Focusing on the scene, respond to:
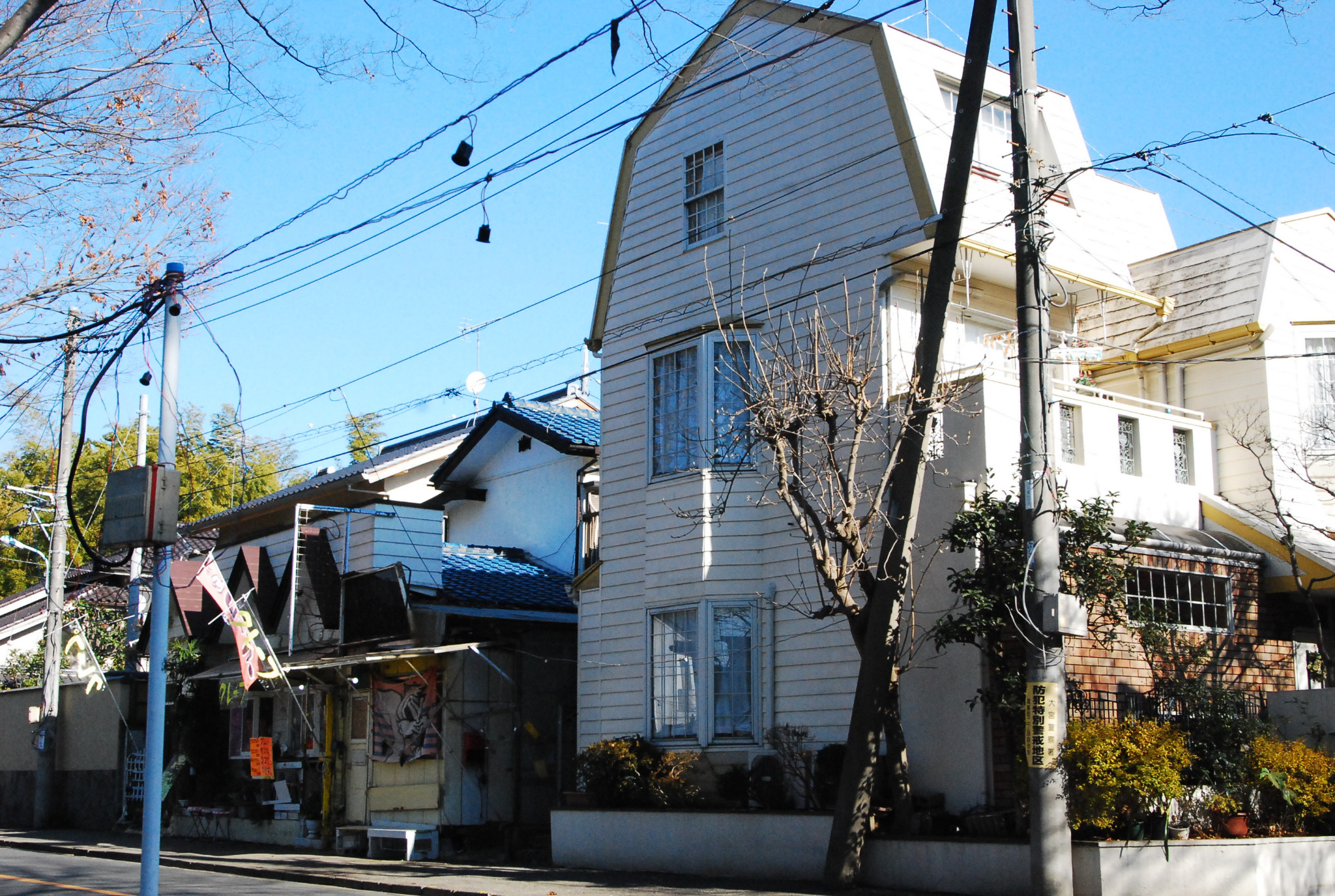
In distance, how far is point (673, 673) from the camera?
1753 cm

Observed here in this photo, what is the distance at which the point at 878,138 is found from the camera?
16.9 metres

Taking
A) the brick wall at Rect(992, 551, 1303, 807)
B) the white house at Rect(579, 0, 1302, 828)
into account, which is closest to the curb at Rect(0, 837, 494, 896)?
the white house at Rect(579, 0, 1302, 828)

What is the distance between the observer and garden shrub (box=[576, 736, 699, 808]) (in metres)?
16.4

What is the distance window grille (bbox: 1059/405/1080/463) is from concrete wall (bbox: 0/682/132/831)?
65.2 ft

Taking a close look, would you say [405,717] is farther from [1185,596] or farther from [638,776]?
[1185,596]

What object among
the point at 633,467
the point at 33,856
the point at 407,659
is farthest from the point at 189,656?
the point at 633,467

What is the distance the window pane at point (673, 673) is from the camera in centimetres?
1728

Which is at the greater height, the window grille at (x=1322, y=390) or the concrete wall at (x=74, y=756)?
the window grille at (x=1322, y=390)

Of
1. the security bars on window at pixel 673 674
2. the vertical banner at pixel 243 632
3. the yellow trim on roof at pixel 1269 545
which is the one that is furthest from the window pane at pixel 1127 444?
the vertical banner at pixel 243 632

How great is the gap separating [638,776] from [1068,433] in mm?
7060

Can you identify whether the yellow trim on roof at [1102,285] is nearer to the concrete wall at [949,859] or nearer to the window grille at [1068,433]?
the window grille at [1068,433]

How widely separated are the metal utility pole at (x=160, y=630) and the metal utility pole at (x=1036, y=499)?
7.55 meters

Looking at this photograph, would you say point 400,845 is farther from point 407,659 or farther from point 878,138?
point 878,138

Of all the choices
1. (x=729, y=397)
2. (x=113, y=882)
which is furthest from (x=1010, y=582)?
(x=113, y=882)
